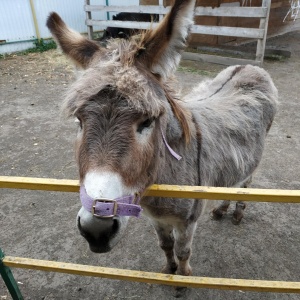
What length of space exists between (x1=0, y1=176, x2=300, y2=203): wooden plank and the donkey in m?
0.13

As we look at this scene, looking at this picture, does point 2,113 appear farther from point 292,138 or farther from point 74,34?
point 292,138

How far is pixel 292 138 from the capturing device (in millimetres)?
4281

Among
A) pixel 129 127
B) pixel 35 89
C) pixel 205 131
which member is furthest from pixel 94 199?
pixel 35 89

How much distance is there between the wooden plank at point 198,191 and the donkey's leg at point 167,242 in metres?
0.88

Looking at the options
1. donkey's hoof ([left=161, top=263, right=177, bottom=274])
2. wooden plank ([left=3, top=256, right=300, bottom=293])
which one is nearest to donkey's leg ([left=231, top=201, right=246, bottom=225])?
donkey's hoof ([left=161, top=263, right=177, bottom=274])

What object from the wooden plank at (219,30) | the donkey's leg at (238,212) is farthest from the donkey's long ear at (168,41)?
the wooden plank at (219,30)

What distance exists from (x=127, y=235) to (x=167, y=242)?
2.10 feet

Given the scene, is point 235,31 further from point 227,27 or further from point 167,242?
point 167,242

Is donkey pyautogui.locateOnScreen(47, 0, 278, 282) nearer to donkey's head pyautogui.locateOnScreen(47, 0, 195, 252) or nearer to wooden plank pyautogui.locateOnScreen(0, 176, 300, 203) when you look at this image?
donkey's head pyautogui.locateOnScreen(47, 0, 195, 252)

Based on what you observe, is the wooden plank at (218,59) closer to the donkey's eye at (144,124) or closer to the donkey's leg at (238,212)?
the donkey's leg at (238,212)

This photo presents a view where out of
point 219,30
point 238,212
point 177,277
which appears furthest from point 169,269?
point 219,30

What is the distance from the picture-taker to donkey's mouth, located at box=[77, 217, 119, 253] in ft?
3.79

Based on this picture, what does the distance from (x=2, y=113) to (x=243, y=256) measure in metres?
4.90

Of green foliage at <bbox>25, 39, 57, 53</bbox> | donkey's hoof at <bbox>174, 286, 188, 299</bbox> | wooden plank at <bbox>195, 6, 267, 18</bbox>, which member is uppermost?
wooden plank at <bbox>195, 6, 267, 18</bbox>
